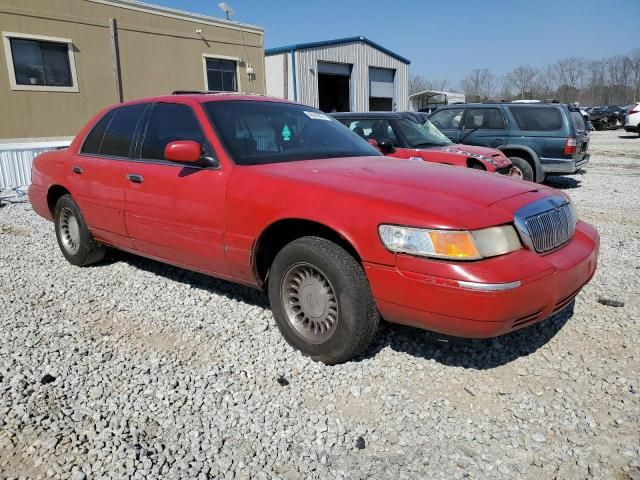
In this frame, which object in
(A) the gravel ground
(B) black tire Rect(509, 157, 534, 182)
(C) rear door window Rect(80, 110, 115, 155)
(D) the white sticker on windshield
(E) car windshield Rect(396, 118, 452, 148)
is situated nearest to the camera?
(A) the gravel ground

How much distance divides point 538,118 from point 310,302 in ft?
27.4

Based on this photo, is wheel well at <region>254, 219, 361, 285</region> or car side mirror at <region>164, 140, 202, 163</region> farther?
car side mirror at <region>164, 140, 202, 163</region>

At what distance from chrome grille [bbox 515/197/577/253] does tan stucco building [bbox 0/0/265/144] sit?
47.2 ft

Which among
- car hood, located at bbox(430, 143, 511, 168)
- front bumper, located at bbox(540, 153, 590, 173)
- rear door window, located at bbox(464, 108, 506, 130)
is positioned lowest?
front bumper, located at bbox(540, 153, 590, 173)

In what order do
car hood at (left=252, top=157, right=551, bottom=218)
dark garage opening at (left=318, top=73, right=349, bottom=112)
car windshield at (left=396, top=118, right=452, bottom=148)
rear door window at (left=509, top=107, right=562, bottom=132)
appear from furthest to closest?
dark garage opening at (left=318, top=73, right=349, bottom=112), rear door window at (left=509, top=107, right=562, bottom=132), car windshield at (left=396, top=118, right=452, bottom=148), car hood at (left=252, top=157, right=551, bottom=218)

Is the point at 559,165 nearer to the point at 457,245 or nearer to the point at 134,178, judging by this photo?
the point at 457,245

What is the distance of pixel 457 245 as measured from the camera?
8.18 feet

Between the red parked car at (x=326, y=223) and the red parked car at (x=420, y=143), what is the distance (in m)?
3.25

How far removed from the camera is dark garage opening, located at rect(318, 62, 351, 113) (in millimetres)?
26969

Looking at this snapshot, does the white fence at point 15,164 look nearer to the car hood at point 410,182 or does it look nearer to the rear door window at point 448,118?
the rear door window at point 448,118

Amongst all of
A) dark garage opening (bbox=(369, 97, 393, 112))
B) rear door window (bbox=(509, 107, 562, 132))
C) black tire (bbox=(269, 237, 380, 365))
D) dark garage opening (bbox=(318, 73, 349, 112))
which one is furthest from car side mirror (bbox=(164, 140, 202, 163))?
dark garage opening (bbox=(369, 97, 393, 112))

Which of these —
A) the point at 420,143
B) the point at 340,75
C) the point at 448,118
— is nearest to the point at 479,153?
the point at 420,143

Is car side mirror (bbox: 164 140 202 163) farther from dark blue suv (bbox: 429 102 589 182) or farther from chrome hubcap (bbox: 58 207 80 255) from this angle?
dark blue suv (bbox: 429 102 589 182)

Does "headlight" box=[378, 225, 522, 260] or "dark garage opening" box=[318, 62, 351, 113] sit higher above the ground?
"dark garage opening" box=[318, 62, 351, 113]
